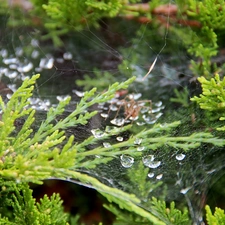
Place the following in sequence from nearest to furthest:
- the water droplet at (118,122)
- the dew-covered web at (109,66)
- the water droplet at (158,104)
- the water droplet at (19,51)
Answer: the water droplet at (118,122) < the dew-covered web at (109,66) < the water droplet at (158,104) < the water droplet at (19,51)

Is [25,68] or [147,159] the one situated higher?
[147,159]

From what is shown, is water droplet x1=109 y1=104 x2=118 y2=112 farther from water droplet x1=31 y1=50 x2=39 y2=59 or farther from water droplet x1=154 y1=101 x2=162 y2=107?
water droplet x1=31 y1=50 x2=39 y2=59

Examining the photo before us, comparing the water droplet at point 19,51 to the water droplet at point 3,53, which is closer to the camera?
the water droplet at point 3,53

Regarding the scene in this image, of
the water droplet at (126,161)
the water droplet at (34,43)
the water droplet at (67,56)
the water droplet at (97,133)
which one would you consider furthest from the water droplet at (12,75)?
the water droplet at (126,161)

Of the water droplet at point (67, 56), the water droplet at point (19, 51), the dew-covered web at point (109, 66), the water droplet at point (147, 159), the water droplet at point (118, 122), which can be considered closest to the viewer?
the water droplet at point (147, 159)

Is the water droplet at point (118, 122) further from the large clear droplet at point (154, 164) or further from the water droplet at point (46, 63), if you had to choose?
the water droplet at point (46, 63)

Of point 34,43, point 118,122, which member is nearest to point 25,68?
point 34,43

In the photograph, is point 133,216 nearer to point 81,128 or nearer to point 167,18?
point 81,128

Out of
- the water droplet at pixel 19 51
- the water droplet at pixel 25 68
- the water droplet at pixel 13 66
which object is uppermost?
the water droplet at pixel 19 51

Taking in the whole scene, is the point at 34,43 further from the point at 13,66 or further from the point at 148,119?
the point at 148,119
